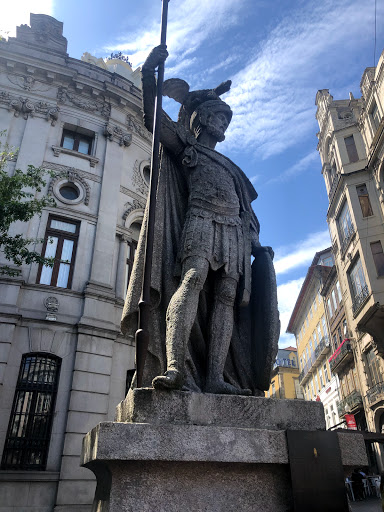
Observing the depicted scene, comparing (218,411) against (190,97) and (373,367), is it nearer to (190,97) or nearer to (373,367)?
(190,97)

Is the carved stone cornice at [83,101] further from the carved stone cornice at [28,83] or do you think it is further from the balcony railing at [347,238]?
the balcony railing at [347,238]

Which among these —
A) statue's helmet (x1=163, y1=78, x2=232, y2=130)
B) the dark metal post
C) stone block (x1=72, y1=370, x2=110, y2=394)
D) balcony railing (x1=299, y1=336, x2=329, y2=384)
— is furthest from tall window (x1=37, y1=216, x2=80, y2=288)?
balcony railing (x1=299, y1=336, x2=329, y2=384)

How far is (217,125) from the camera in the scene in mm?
4773

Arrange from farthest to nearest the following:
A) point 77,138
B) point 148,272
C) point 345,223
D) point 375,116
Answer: point 345,223
point 375,116
point 77,138
point 148,272

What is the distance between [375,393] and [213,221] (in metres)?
26.5

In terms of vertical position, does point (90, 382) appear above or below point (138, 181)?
below

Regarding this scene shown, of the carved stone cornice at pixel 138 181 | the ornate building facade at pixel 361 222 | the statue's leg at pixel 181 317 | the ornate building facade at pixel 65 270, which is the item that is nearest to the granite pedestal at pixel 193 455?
the statue's leg at pixel 181 317

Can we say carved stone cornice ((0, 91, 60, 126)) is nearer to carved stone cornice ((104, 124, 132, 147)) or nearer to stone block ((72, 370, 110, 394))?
carved stone cornice ((104, 124, 132, 147))

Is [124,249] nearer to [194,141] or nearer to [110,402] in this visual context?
[110,402]

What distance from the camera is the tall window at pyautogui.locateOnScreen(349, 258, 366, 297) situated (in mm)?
26125

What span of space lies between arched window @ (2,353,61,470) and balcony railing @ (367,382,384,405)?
773 inches

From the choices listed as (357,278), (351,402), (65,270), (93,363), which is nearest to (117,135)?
(65,270)

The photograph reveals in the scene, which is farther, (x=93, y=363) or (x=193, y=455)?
(x=93, y=363)

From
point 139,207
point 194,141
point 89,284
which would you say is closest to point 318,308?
point 139,207
